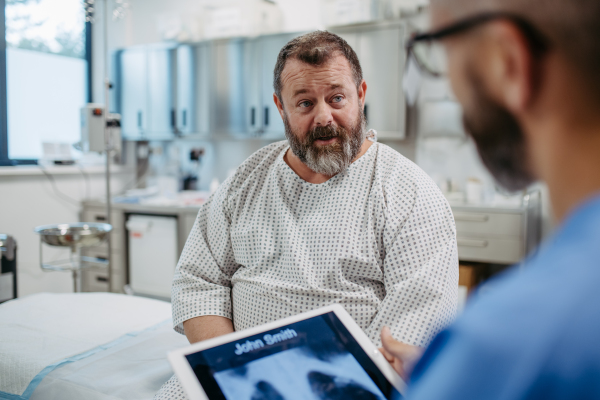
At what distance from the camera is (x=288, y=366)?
0.75m

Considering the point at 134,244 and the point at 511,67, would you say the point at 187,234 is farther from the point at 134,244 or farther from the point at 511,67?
the point at 511,67

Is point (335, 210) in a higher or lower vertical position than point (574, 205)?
lower

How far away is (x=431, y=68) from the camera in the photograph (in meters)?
0.53

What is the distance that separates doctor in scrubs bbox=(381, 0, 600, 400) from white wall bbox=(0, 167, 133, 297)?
3.68 metres

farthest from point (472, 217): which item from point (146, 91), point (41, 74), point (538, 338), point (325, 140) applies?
point (41, 74)

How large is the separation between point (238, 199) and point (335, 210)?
318mm

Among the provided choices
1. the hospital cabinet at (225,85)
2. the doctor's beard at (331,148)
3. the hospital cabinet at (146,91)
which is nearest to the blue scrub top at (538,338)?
the doctor's beard at (331,148)

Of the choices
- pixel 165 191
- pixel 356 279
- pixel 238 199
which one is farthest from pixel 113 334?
pixel 165 191

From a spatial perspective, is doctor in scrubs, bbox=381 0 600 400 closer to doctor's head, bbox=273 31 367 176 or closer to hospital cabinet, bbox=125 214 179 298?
doctor's head, bbox=273 31 367 176

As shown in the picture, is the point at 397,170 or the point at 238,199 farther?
the point at 238,199

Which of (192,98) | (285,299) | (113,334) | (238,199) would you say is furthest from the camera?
(192,98)

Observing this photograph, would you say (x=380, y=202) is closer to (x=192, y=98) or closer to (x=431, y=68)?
(x=431, y=68)

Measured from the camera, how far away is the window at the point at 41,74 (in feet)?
12.1

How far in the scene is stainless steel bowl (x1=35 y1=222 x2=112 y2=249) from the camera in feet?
8.86
